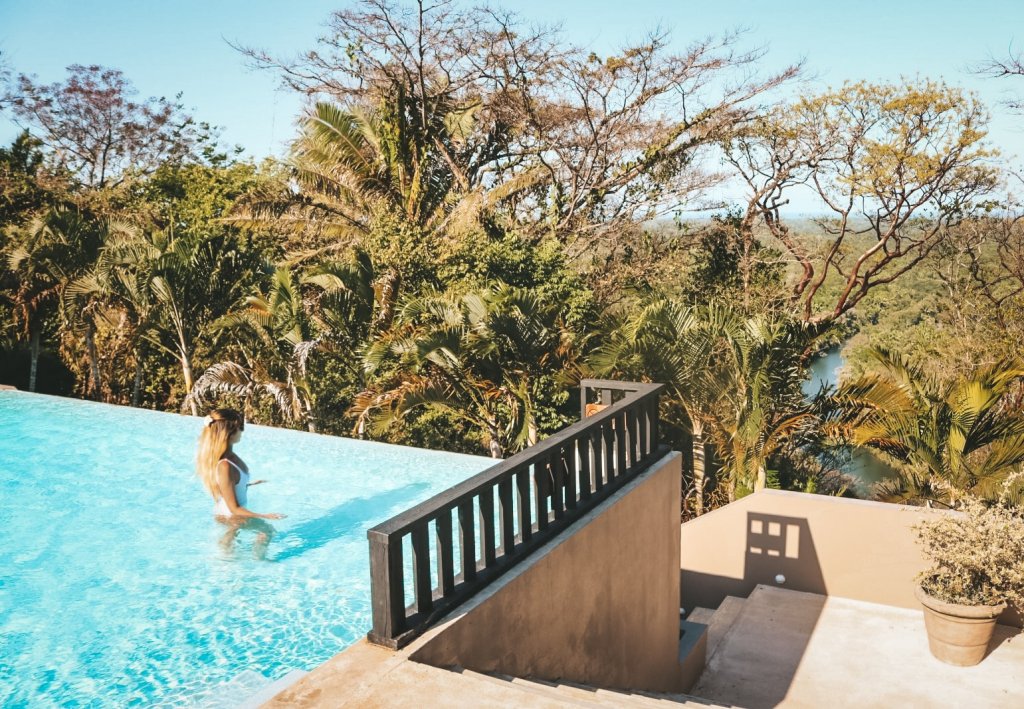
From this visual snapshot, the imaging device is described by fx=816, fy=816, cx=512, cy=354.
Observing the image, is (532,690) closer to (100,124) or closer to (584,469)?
(584,469)

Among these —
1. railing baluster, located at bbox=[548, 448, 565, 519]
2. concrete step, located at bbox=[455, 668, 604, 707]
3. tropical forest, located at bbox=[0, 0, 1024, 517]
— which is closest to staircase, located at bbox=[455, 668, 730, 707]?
concrete step, located at bbox=[455, 668, 604, 707]

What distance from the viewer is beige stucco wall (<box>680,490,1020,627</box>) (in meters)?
8.79

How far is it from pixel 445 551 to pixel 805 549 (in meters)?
6.76

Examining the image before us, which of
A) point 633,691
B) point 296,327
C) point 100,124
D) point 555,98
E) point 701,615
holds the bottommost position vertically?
point 701,615

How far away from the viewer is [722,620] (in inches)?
346

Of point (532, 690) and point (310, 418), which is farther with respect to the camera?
point (310, 418)

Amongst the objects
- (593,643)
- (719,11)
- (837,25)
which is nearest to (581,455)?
(593,643)

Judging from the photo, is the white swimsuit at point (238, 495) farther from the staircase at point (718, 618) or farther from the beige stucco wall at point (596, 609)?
the staircase at point (718, 618)

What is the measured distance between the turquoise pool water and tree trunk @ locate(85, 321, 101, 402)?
311 cm

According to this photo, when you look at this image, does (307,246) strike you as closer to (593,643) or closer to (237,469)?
(237,469)

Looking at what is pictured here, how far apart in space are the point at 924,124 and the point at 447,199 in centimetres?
964

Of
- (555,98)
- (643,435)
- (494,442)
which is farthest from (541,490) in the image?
(555,98)

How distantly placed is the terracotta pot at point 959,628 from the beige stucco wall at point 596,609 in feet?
7.85

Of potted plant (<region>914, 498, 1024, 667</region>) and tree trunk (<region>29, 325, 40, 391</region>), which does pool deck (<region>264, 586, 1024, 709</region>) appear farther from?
tree trunk (<region>29, 325, 40, 391</region>)
